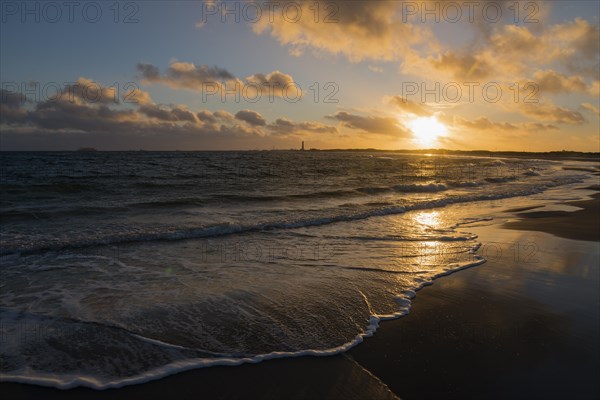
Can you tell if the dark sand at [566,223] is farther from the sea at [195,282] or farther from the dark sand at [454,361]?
the dark sand at [454,361]

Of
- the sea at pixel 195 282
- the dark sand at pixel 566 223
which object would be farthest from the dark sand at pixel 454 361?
the dark sand at pixel 566 223

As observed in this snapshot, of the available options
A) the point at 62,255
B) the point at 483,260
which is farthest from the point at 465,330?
the point at 62,255

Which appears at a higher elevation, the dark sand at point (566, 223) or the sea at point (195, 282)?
the dark sand at point (566, 223)

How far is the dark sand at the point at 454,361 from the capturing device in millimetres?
3590

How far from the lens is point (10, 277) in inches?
280

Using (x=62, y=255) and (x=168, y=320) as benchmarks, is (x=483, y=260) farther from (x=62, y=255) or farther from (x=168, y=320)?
(x=62, y=255)

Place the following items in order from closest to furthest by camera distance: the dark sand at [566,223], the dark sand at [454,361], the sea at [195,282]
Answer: the dark sand at [454,361] → the sea at [195,282] → the dark sand at [566,223]

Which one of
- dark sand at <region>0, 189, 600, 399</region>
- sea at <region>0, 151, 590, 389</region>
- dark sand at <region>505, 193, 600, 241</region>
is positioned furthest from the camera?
dark sand at <region>505, 193, 600, 241</region>

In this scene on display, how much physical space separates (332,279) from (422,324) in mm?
2160

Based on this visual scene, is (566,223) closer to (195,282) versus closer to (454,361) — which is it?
(454,361)

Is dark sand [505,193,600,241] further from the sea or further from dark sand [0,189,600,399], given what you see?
dark sand [0,189,600,399]

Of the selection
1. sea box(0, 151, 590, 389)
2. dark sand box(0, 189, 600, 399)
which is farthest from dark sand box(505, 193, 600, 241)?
dark sand box(0, 189, 600, 399)

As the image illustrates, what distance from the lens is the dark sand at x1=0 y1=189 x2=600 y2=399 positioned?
3590 millimetres

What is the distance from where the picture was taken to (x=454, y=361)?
159 inches
